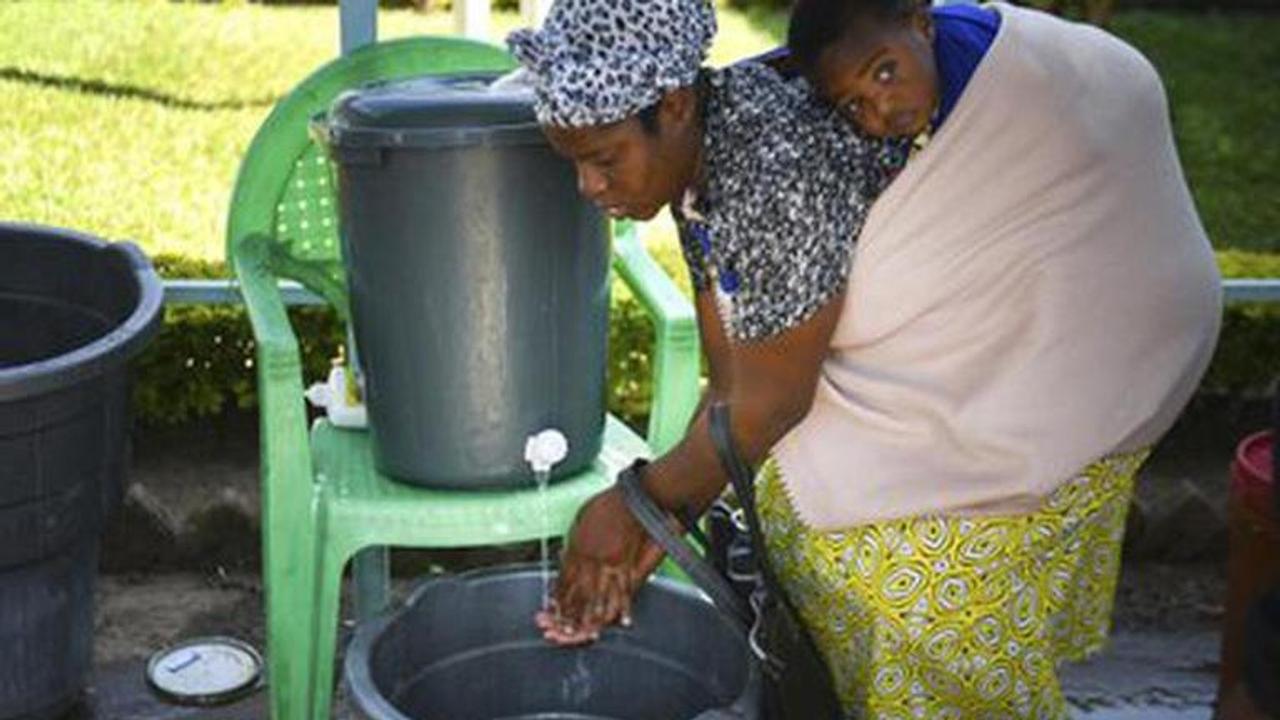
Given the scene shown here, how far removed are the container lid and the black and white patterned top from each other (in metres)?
0.56

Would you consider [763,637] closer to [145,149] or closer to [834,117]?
[834,117]

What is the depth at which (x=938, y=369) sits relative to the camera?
2.63 meters

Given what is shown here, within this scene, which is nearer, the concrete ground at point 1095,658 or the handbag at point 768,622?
the handbag at point 768,622

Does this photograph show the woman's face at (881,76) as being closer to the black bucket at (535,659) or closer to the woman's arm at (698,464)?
the woman's arm at (698,464)

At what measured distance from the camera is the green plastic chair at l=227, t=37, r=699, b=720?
319 centimetres

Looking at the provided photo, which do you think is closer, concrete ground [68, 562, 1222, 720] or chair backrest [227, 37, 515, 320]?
chair backrest [227, 37, 515, 320]

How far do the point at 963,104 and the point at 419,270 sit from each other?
3.18ft

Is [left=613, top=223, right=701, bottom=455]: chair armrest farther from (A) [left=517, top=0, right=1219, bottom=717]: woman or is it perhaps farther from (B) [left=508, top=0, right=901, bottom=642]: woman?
(B) [left=508, top=0, right=901, bottom=642]: woman

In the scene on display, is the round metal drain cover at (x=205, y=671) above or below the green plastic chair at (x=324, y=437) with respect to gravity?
below

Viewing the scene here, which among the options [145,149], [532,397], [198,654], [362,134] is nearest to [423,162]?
[362,134]

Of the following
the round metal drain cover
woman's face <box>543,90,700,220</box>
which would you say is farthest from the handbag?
the round metal drain cover

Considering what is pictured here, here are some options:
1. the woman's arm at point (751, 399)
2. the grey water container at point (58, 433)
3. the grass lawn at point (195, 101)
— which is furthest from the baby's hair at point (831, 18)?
the grass lawn at point (195, 101)

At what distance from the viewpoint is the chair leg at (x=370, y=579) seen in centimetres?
371

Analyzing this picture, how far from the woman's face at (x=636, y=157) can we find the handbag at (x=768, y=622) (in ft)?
1.34
